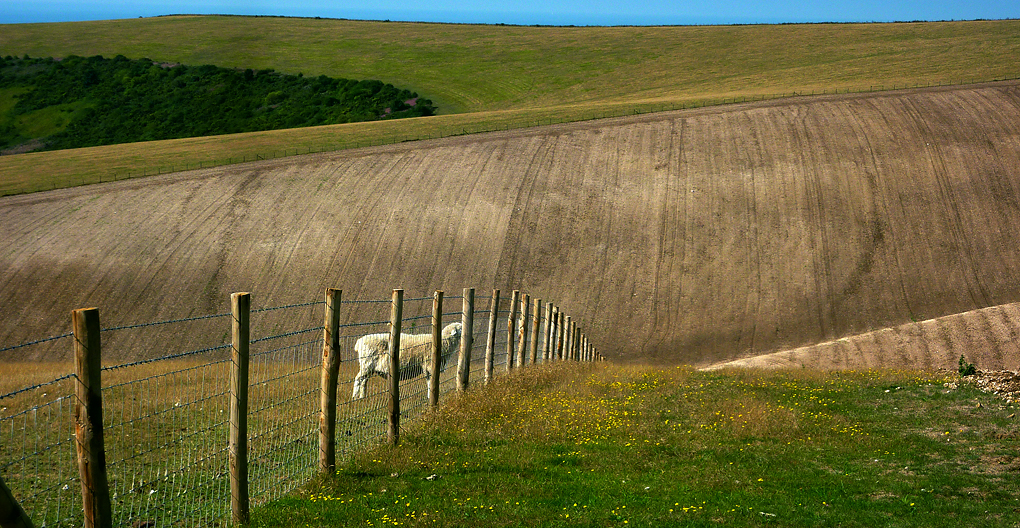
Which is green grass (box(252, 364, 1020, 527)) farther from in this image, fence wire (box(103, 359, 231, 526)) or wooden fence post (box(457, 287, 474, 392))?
fence wire (box(103, 359, 231, 526))

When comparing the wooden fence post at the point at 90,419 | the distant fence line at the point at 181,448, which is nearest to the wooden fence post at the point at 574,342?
the distant fence line at the point at 181,448

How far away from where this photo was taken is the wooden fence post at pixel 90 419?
20.0ft

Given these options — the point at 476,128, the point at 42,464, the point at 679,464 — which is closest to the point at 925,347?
the point at 679,464

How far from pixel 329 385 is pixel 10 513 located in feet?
15.5

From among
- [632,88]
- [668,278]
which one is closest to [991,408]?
[668,278]

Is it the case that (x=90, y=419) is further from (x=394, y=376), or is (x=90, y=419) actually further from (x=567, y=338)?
(x=567, y=338)

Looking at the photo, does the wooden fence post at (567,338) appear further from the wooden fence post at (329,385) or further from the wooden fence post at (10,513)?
the wooden fence post at (10,513)

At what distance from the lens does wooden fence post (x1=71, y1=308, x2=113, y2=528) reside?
6086 mm

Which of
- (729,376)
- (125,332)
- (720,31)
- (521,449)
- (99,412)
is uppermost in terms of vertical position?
(720,31)

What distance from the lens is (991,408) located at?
1388 centimetres

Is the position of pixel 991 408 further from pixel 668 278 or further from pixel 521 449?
pixel 668 278

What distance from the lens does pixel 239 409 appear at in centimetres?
793

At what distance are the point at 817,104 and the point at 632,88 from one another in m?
27.7

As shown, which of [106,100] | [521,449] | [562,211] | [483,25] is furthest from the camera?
[483,25]
